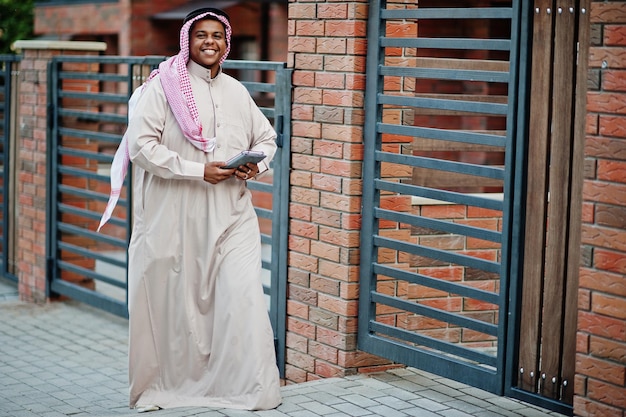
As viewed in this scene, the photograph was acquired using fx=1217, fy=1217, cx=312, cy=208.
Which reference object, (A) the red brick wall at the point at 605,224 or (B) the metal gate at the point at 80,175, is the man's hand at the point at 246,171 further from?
(B) the metal gate at the point at 80,175

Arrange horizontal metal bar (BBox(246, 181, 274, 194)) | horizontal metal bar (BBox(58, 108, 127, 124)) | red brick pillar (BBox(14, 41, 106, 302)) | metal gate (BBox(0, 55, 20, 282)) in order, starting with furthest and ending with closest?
1. metal gate (BBox(0, 55, 20, 282))
2. red brick pillar (BBox(14, 41, 106, 302))
3. horizontal metal bar (BBox(58, 108, 127, 124))
4. horizontal metal bar (BBox(246, 181, 274, 194))

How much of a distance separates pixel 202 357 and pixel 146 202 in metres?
0.85

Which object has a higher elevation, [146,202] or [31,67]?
[31,67]

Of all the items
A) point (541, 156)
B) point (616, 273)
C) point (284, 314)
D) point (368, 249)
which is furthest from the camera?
point (284, 314)

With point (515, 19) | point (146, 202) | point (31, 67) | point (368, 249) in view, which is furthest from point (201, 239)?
point (31, 67)

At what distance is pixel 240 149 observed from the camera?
627 cm

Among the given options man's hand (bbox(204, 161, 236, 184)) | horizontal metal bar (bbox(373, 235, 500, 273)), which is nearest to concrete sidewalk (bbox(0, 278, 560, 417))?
horizontal metal bar (bbox(373, 235, 500, 273))

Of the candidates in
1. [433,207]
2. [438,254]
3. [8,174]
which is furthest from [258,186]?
[8,174]

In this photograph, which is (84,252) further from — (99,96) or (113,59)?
(113,59)

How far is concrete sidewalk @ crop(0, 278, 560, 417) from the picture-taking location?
6062 mm

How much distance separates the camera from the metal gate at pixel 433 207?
5.79 m

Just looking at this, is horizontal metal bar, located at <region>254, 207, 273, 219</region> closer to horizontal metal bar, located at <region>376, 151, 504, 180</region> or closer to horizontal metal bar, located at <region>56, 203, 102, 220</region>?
horizontal metal bar, located at <region>376, 151, 504, 180</region>

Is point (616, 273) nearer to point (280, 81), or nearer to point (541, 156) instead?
point (541, 156)

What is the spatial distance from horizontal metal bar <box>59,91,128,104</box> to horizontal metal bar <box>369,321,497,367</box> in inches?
129
